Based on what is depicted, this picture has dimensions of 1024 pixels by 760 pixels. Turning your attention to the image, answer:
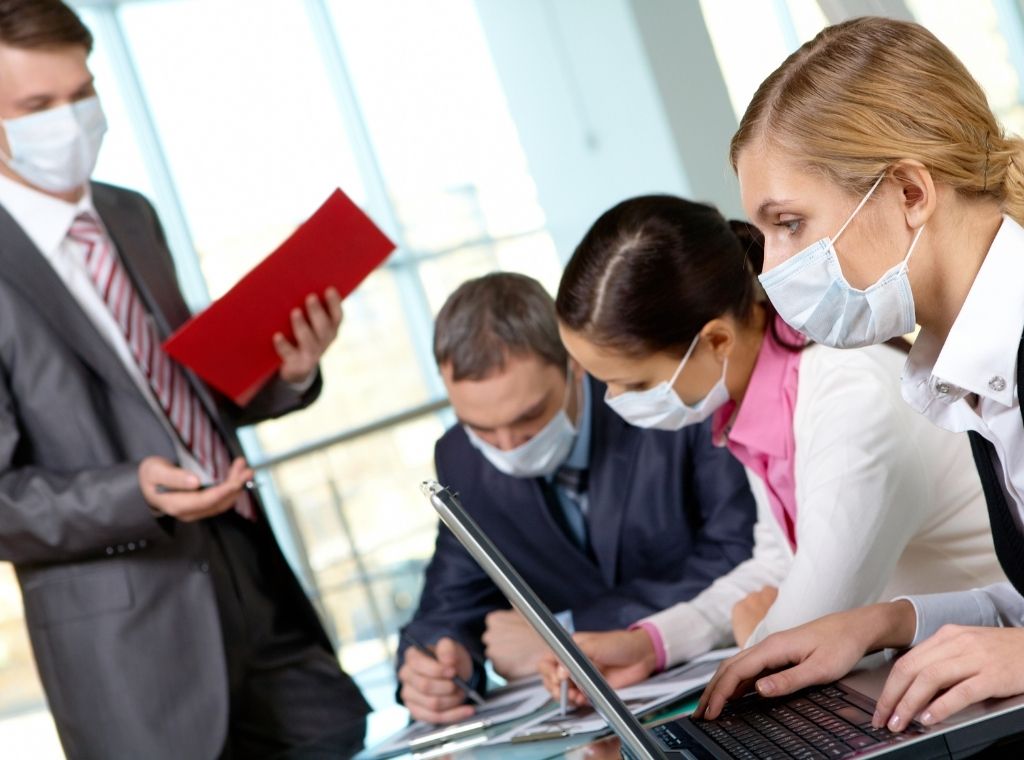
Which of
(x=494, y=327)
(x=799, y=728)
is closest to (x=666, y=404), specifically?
(x=494, y=327)

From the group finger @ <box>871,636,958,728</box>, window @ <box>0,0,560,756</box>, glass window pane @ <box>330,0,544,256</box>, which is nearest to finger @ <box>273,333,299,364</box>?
finger @ <box>871,636,958,728</box>

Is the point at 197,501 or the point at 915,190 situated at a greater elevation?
the point at 915,190

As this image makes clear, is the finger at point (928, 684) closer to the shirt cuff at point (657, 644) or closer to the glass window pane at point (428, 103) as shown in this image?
the shirt cuff at point (657, 644)

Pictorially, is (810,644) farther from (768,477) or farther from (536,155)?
(536,155)

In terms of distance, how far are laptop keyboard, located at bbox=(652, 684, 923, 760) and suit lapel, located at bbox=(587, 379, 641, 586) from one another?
77cm

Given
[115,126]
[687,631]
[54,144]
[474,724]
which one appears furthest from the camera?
[115,126]

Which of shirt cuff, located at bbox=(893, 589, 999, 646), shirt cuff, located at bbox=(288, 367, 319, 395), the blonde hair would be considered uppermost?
the blonde hair

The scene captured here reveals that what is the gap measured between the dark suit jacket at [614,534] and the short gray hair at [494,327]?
0.14 m

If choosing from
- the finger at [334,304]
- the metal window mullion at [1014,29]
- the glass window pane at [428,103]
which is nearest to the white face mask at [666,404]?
the finger at [334,304]

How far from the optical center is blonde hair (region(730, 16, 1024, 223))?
1027 mm

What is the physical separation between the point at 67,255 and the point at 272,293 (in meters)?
0.36

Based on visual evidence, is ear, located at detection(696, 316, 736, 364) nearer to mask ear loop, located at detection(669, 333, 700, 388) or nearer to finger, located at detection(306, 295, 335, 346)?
mask ear loop, located at detection(669, 333, 700, 388)

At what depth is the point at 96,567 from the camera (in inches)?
70.9

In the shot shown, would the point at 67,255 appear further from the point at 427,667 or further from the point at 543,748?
the point at 543,748
